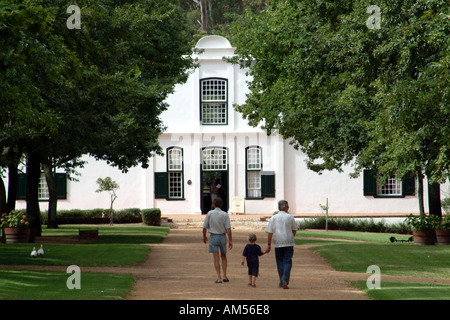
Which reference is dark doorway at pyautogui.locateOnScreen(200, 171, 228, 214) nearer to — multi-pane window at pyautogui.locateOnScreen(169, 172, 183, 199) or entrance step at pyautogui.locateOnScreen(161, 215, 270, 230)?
multi-pane window at pyautogui.locateOnScreen(169, 172, 183, 199)

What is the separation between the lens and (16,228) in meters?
21.5

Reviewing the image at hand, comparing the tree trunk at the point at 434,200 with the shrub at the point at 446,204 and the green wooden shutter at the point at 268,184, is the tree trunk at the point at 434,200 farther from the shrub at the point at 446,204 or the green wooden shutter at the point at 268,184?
the green wooden shutter at the point at 268,184

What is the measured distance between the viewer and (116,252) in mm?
19531

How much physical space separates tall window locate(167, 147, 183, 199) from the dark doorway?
1147mm

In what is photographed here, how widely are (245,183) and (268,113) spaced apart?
468 inches

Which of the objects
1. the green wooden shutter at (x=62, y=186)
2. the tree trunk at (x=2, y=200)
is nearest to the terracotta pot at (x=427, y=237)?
the tree trunk at (x=2, y=200)

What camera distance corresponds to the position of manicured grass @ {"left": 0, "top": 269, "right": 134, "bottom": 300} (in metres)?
10.7

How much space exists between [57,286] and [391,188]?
28.7 m

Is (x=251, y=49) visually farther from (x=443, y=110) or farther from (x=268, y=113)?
(x=443, y=110)

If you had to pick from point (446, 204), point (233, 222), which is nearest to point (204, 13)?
point (233, 222)

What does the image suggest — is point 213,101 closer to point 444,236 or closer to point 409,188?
point 409,188

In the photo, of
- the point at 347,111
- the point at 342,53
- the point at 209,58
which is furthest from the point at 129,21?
the point at 209,58

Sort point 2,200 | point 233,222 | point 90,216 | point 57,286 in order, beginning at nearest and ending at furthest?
point 57,286 < point 2,200 < point 233,222 < point 90,216

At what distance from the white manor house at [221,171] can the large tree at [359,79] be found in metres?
7.17
